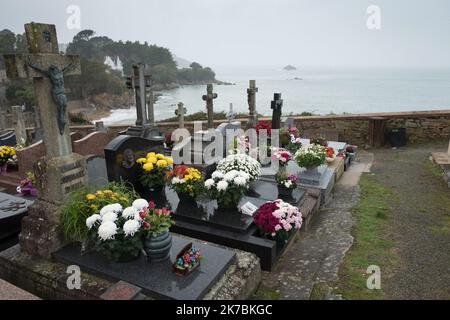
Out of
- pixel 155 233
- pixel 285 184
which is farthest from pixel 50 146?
pixel 285 184

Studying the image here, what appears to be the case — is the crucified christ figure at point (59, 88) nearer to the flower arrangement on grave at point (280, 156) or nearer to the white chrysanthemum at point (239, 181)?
the white chrysanthemum at point (239, 181)

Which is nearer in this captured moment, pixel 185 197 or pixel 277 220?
pixel 277 220

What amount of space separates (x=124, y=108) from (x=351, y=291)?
73.0 m

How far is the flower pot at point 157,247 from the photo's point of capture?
4.29 metres

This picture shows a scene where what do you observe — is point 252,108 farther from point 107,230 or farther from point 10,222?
point 107,230

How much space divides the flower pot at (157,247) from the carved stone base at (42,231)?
4.45ft

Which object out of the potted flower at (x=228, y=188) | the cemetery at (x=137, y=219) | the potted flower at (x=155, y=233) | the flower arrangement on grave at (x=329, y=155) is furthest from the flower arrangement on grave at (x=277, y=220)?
the flower arrangement on grave at (x=329, y=155)

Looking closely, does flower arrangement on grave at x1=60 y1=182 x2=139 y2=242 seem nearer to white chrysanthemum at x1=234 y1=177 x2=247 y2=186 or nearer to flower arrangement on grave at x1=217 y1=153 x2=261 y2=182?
white chrysanthemum at x1=234 y1=177 x2=247 y2=186

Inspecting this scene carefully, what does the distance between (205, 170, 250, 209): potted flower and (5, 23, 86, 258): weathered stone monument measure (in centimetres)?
224

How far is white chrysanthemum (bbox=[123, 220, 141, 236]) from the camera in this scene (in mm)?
4074

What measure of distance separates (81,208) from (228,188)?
2435mm

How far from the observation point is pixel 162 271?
4.23 metres

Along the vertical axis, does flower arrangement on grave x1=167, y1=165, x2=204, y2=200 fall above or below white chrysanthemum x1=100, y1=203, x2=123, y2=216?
below

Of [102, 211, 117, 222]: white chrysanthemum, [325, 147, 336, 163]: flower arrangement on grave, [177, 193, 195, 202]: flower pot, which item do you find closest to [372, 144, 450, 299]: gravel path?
[325, 147, 336, 163]: flower arrangement on grave
